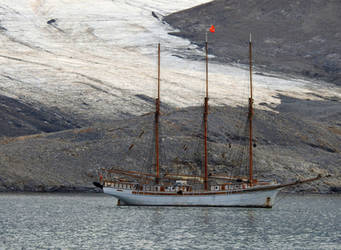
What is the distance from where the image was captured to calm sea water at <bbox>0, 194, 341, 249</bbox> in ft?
128

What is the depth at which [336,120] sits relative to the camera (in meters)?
109

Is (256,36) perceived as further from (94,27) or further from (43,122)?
(43,122)

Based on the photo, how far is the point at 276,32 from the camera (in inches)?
6737

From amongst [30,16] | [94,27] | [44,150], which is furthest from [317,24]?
[44,150]

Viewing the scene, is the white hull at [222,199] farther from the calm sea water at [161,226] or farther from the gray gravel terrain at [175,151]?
the gray gravel terrain at [175,151]

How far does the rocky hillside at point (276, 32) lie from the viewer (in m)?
155

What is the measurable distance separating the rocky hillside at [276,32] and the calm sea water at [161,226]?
9308 centimetres

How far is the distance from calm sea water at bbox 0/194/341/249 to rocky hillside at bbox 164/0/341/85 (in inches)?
3665

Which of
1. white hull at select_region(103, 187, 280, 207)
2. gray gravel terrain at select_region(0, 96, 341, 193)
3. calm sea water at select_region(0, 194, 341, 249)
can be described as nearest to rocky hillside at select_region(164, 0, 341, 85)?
gray gravel terrain at select_region(0, 96, 341, 193)

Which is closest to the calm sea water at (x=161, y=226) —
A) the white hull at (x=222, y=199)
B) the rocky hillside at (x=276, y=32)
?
the white hull at (x=222, y=199)

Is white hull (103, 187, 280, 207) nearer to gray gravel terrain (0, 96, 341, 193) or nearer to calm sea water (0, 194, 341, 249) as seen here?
calm sea water (0, 194, 341, 249)

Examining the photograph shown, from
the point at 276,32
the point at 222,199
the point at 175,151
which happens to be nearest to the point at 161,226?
the point at 222,199

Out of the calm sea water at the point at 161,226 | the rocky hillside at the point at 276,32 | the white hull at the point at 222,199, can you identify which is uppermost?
the rocky hillside at the point at 276,32

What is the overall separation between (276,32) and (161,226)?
130300mm
